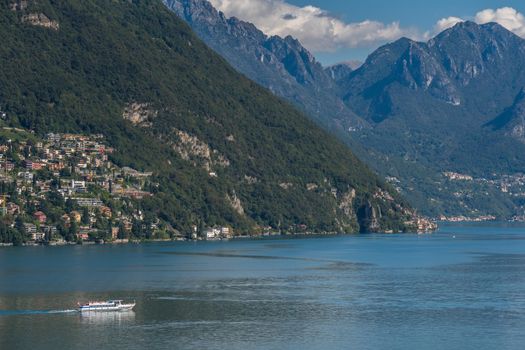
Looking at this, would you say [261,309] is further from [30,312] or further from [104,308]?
[30,312]

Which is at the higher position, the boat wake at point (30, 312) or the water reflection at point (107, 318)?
the boat wake at point (30, 312)

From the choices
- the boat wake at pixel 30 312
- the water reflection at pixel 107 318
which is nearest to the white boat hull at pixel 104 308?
the water reflection at pixel 107 318

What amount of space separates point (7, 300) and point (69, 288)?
56.2ft

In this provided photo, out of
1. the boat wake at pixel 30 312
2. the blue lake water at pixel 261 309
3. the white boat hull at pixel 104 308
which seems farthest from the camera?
the white boat hull at pixel 104 308

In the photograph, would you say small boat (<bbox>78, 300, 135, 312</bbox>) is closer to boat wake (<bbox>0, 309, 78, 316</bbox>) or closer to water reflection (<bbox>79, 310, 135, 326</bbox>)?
water reflection (<bbox>79, 310, 135, 326</bbox>)

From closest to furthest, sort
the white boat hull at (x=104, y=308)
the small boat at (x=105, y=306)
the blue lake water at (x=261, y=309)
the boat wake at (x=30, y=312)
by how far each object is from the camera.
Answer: the blue lake water at (x=261, y=309) < the boat wake at (x=30, y=312) < the white boat hull at (x=104, y=308) < the small boat at (x=105, y=306)

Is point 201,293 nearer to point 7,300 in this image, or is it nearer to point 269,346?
point 7,300

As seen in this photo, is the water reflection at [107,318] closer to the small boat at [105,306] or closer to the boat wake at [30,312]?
the small boat at [105,306]

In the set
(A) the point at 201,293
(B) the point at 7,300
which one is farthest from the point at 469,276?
(B) the point at 7,300

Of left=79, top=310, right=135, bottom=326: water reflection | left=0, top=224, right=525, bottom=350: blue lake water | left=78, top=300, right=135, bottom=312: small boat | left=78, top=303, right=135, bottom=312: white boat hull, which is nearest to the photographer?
left=0, top=224, right=525, bottom=350: blue lake water

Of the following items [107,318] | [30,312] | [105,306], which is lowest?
[107,318]

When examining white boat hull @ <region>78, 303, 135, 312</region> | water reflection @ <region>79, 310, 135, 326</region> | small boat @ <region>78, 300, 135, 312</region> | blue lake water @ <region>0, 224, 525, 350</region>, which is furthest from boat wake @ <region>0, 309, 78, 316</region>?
water reflection @ <region>79, 310, 135, 326</region>

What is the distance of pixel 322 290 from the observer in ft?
537

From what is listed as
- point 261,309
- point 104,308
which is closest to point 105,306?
point 104,308
